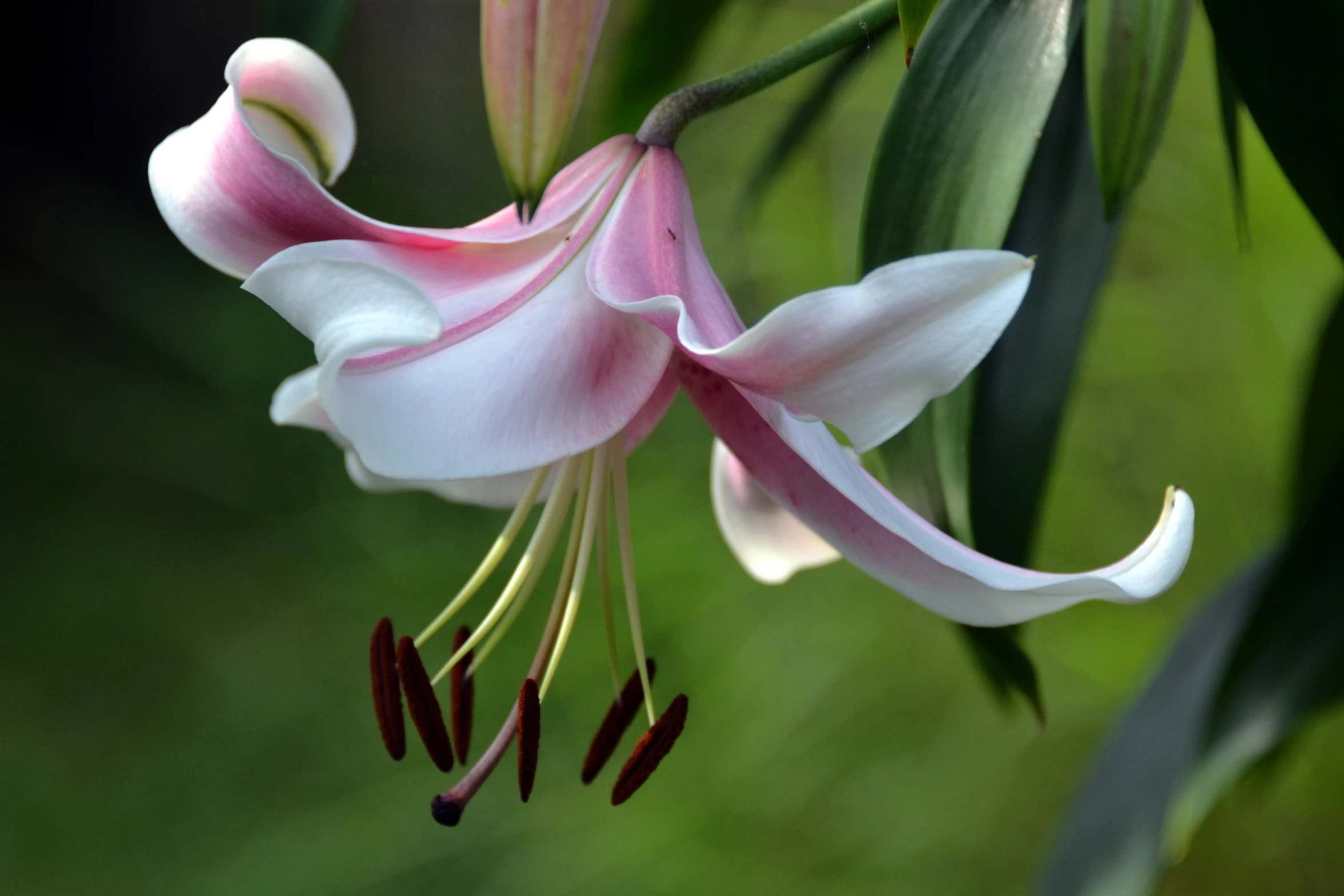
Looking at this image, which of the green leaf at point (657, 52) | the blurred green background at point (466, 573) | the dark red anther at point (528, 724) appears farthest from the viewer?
the blurred green background at point (466, 573)

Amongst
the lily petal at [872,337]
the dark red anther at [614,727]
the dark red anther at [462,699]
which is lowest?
the dark red anther at [614,727]

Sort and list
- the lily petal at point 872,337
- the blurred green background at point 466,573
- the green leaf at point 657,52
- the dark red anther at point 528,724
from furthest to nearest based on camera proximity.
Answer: the blurred green background at point 466,573
the green leaf at point 657,52
the dark red anther at point 528,724
the lily petal at point 872,337

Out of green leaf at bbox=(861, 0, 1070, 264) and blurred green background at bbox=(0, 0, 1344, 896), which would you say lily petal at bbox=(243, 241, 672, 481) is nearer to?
green leaf at bbox=(861, 0, 1070, 264)

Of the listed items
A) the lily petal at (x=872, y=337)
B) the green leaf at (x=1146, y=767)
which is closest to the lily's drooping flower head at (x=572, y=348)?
the lily petal at (x=872, y=337)

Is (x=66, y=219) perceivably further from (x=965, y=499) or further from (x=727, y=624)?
(x=965, y=499)

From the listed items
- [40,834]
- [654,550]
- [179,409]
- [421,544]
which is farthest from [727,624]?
[40,834]

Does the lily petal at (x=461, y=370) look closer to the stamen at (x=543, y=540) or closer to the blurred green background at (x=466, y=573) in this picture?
the stamen at (x=543, y=540)

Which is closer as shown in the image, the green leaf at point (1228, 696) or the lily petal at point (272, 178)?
the lily petal at point (272, 178)
